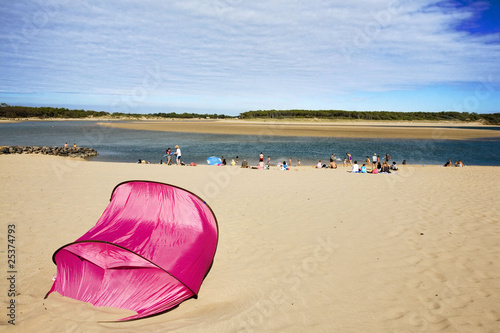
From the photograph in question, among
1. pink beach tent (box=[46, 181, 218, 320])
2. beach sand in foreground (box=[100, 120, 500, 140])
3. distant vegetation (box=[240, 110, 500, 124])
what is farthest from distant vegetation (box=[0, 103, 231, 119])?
pink beach tent (box=[46, 181, 218, 320])

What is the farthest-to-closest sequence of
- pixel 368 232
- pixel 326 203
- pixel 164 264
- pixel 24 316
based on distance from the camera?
pixel 326 203
pixel 368 232
pixel 164 264
pixel 24 316

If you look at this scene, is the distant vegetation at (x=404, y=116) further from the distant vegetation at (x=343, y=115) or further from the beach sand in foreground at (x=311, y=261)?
the beach sand in foreground at (x=311, y=261)

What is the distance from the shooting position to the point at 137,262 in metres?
5.03

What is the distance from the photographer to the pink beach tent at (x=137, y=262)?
498 centimetres

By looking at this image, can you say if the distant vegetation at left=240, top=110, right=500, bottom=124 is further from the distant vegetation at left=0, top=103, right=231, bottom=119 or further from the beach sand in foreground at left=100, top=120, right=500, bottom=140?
the distant vegetation at left=0, top=103, right=231, bottom=119

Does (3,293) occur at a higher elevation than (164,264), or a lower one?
lower

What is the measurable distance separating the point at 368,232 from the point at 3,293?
8.27 meters

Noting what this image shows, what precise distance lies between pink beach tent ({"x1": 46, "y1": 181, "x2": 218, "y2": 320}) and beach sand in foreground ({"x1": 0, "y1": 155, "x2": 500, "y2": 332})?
0.79ft

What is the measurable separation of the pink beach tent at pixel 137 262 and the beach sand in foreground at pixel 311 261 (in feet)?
0.79

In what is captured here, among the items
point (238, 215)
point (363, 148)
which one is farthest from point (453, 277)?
point (363, 148)

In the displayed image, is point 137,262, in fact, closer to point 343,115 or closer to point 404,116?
point 343,115

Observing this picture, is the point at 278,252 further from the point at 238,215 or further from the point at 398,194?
the point at 398,194

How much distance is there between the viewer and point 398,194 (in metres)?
12.5

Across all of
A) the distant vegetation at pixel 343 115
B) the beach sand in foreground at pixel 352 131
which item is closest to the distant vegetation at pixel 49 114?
the distant vegetation at pixel 343 115
